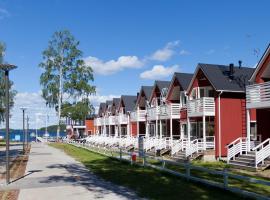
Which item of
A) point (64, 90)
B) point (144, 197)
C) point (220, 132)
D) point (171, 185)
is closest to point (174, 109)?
point (220, 132)

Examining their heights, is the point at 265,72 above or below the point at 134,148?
above

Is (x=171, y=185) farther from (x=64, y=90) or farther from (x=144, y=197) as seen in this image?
(x=64, y=90)

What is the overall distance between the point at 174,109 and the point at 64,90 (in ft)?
92.5

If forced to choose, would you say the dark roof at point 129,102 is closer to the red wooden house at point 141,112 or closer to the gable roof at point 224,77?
the red wooden house at point 141,112

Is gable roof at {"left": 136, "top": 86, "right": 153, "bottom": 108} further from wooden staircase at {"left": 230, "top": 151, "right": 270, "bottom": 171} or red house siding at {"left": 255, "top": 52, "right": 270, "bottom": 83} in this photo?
wooden staircase at {"left": 230, "top": 151, "right": 270, "bottom": 171}

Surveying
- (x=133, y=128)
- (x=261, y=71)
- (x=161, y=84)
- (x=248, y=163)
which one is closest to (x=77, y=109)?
(x=133, y=128)

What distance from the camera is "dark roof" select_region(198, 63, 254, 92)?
95.1ft

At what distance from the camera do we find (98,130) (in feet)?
236

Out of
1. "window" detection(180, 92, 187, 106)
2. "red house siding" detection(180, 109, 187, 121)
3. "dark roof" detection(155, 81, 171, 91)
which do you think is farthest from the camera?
"dark roof" detection(155, 81, 171, 91)

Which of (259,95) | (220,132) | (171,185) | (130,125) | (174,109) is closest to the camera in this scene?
(171,185)

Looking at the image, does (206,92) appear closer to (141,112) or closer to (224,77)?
(224,77)

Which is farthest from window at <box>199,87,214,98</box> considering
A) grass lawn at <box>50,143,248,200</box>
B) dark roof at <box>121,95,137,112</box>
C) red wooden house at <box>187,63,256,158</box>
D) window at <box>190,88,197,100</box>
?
dark roof at <box>121,95,137,112</box>

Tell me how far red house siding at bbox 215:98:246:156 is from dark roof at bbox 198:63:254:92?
93 centimetres

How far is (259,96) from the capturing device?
75.6 ft
